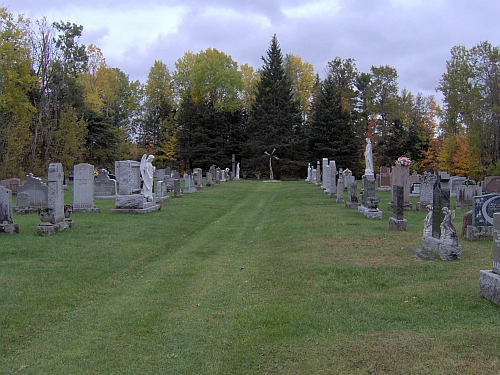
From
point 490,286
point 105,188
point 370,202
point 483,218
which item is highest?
point 105,188

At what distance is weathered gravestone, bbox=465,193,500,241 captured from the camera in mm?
10789

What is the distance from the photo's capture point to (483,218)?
35.7 feet

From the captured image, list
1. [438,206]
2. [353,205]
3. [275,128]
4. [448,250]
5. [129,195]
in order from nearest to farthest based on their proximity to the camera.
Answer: [448,250], [438,206], [129,195], [353,205], [275,128]

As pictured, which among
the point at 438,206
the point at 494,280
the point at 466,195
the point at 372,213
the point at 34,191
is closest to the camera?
the point at 494,280

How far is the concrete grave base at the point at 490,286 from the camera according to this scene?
575 centimetres

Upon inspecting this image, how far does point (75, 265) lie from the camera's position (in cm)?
891

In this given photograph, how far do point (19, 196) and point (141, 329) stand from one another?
14.2 metres

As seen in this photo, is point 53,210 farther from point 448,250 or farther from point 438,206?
point 448,250

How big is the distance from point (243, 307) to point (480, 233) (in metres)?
6.94

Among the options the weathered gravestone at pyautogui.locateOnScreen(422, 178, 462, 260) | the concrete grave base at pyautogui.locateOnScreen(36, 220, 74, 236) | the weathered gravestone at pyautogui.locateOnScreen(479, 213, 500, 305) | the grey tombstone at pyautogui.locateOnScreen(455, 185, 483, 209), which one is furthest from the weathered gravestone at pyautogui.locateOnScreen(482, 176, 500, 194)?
the concrete grave base at pyautogui.locateOnScreen(36, 220, 74, 236)

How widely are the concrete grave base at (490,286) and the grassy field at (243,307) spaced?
13cm

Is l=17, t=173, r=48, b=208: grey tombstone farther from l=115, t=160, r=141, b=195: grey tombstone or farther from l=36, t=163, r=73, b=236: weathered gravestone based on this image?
l=36, t=163, r=73, b=236: weathered gravestone

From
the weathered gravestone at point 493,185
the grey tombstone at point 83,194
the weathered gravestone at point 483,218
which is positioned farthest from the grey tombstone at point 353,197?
the grey tombstone at point 83,194

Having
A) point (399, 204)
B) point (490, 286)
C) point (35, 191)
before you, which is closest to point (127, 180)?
point (35, 191)
